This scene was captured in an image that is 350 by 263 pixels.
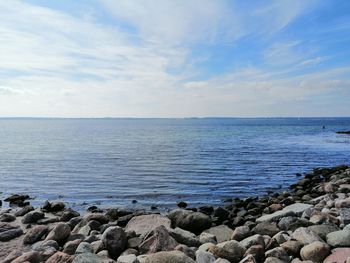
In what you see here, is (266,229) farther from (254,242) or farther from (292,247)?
(292,247)

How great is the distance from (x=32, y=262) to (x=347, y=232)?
22.9ft

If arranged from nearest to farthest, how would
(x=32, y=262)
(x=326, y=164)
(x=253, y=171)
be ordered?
(x=32, y=262)
(x=253, y=171)
(x=326, y=164)

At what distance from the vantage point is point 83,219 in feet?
38.9

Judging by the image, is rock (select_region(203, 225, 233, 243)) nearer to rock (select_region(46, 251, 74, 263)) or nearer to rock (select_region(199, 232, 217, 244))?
rock (select_region(199, 232, 217, 244))

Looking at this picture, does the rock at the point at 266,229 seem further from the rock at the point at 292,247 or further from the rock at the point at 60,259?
the rock at the point at 60,259

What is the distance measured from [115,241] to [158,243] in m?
1.16

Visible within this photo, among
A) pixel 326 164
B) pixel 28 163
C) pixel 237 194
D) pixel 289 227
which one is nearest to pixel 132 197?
pixel 237 194

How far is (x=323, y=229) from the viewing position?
29.1ft

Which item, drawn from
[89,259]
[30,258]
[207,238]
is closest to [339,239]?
[207,238]

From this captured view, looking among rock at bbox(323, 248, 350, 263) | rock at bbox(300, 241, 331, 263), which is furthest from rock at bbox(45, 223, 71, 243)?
rock at bbox(323, 248, 350, 263)

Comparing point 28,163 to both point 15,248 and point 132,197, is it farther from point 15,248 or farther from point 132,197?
point 15,248

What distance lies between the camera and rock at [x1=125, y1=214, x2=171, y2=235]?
Answer: 10.7 metres

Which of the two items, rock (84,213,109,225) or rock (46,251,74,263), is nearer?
rock (46,251,74,263)

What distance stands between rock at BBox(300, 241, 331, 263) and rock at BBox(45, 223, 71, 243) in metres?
6.19
